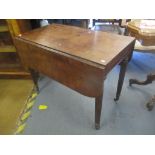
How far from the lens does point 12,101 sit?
1.82m

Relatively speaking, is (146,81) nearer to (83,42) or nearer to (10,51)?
(83,42)

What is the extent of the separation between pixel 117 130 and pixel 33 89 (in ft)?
3.88

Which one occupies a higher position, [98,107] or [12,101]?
[98,107]

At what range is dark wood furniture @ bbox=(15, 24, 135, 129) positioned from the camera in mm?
984

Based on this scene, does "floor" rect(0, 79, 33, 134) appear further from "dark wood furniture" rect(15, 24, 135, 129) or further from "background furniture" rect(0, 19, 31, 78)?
"dark wood furniture" rect(15, 24, 135, 129)

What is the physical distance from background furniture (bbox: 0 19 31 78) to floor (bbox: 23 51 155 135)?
0.45 metres

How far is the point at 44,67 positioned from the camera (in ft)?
4.28

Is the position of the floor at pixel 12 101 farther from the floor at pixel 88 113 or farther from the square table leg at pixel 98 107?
the square table leg at pixel 98 107

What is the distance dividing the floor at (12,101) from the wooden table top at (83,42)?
839 millimetres

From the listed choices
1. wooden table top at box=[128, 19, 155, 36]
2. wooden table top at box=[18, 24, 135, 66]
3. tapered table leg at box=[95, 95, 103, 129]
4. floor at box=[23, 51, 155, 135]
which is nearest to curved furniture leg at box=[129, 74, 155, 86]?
floor at box=[23, 51, 155, 135]

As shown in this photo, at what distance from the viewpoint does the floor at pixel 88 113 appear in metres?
1.44

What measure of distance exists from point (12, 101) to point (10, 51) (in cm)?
67

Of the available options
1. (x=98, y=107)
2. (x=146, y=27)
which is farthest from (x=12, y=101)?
(x=146, y=27)
